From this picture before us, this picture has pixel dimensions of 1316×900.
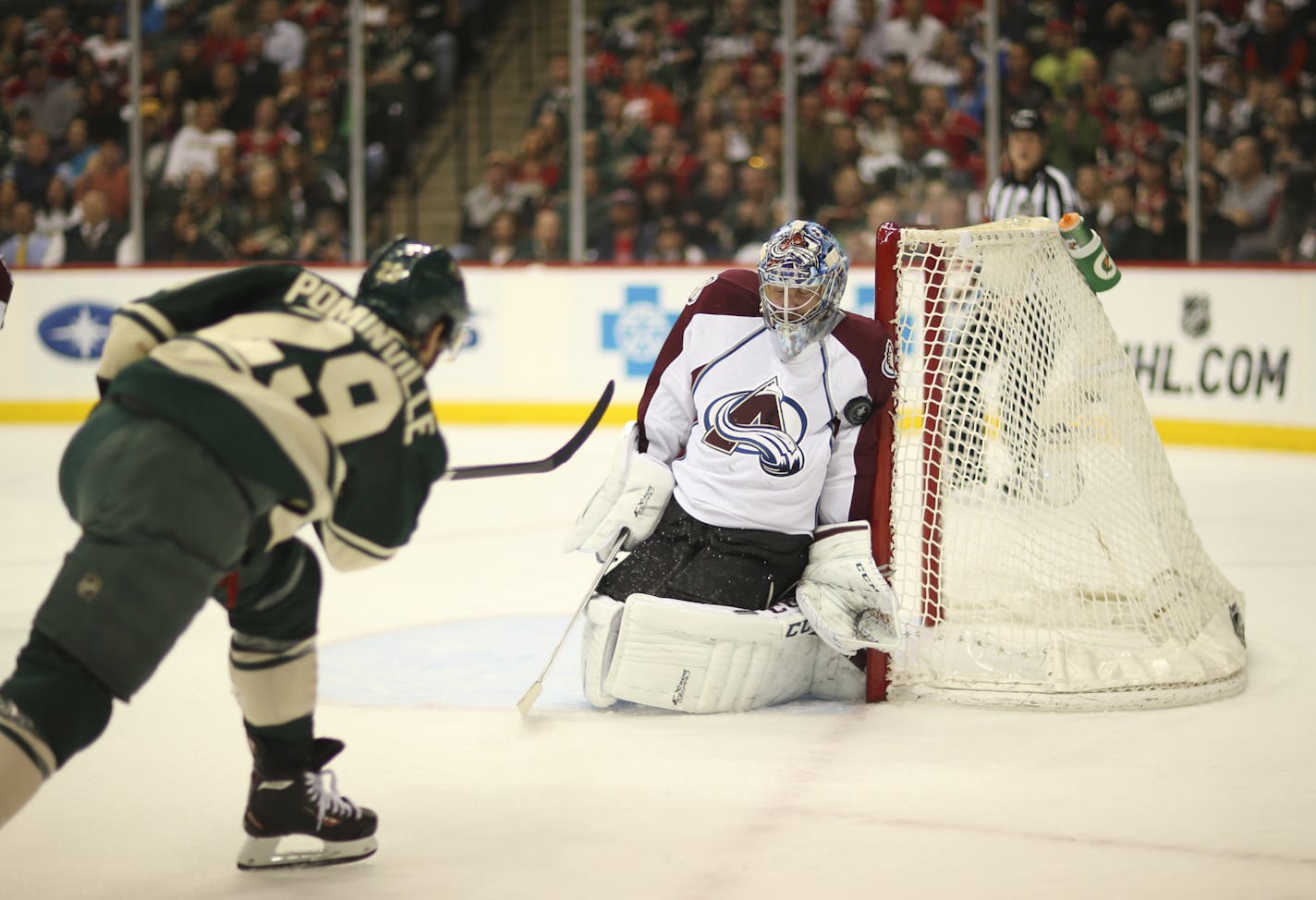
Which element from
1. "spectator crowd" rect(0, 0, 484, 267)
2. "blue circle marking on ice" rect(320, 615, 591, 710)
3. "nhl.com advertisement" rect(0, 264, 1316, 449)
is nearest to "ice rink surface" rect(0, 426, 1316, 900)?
"blue circle marking on ice" rect(320, 615, 591, 710)

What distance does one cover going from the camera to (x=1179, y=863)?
8.14ft

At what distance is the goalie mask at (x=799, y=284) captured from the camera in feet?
11.0

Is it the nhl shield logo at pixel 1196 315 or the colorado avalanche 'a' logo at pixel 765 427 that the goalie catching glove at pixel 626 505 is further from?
the nhl shield logo at pixel 1196 315

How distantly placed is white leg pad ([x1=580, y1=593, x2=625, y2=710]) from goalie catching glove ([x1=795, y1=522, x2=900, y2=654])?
0.39 m

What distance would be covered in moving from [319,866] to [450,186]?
7363 millimetres

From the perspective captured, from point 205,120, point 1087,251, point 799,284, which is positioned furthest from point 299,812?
point 205,120

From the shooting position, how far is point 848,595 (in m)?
3.39

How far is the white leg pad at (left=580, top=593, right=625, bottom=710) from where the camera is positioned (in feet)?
10.9

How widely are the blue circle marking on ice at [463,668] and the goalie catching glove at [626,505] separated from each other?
0.35 m

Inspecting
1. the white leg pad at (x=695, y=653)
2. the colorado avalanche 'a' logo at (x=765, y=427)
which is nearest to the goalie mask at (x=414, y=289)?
the white leg pad at (x=695, y=653)

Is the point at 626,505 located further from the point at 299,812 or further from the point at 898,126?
A: the point at 898,126

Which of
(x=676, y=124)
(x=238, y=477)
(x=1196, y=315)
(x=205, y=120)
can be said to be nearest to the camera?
(x=238, y=477)

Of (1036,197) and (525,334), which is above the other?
(1036,197)

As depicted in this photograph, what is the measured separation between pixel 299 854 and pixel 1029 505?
177cm
